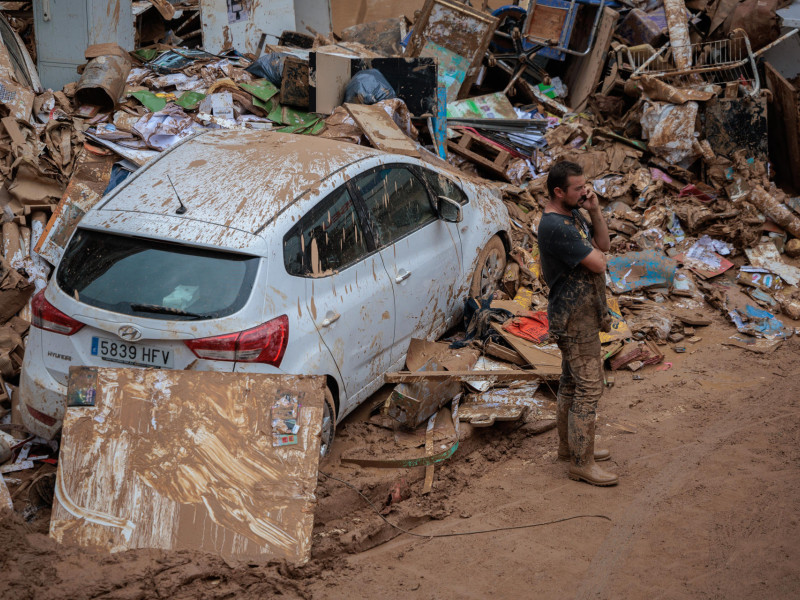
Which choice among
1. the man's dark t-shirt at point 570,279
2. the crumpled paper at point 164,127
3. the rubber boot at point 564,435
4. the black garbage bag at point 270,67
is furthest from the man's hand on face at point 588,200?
the black garbage bag at point 270,67

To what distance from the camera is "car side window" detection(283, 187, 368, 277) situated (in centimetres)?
425

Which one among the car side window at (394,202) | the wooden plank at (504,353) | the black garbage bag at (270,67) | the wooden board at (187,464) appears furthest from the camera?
the black garbage bag at (270,67)

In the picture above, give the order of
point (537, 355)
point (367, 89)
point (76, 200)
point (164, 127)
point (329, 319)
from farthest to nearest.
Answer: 1. point (367, 89)
2. point (164, 127)
3. point (76, 200)
4. point (537, 355)
5. point (329, 319)

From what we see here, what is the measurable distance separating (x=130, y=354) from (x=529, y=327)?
3.14 metres

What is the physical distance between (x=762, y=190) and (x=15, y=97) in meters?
8.43

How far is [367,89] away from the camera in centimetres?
830

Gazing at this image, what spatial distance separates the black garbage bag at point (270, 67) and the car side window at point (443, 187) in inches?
149

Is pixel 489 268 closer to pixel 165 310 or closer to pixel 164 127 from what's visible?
pixel 165 310

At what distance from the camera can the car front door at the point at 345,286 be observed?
4.30 meters

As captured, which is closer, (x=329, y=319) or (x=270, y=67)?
(x=329, y=319)

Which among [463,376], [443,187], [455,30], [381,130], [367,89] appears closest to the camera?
[463,376]

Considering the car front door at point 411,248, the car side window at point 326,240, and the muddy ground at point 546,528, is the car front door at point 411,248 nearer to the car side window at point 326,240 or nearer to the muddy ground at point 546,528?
the car side window at point 326,240

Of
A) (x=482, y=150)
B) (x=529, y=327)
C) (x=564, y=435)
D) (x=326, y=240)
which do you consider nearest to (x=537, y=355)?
(x=529, y=327)

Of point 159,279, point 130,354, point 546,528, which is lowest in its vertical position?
point 546,528
